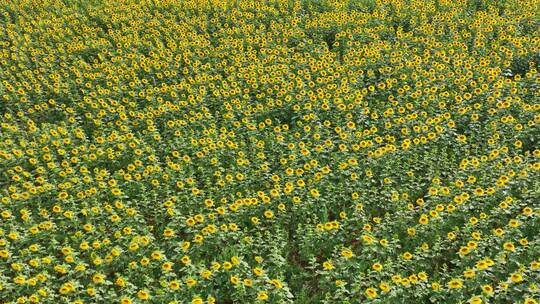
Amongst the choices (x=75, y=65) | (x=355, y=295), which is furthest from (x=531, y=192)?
(x=75, y=65)

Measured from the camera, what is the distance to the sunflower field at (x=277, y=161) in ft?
14.1

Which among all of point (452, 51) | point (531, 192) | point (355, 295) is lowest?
point (355, 295)

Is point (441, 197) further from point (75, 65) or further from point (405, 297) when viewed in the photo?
point (75, 65)

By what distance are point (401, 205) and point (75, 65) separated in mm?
6417

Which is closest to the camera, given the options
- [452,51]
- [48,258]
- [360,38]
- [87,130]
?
[48,258]

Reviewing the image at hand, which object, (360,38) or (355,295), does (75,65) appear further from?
(355,295)

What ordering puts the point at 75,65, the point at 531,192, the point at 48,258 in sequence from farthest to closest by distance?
the point at 75,65 < the point at 531,192 < the point at 48,258

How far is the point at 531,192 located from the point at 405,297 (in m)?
1.96

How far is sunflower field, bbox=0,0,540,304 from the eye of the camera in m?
4.30

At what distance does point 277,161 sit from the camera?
5988mm

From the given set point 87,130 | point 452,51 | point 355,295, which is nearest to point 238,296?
point 355,295

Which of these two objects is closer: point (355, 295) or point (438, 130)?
point (355, 295)

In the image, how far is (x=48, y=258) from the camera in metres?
4.30

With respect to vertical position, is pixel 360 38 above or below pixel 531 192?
above
